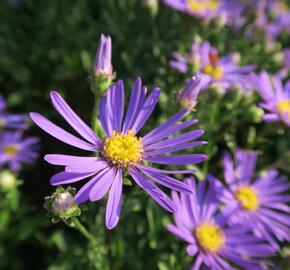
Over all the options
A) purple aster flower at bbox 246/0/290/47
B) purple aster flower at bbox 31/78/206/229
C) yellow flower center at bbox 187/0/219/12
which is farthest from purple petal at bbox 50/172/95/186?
purple aster flower at bbox 246/0/290/47

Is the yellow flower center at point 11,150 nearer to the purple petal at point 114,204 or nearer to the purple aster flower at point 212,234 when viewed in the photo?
the purple aster flower at point 212,234

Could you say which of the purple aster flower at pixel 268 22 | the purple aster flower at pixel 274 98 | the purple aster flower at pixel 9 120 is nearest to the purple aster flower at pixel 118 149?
the purple aster flower at pixel 274 98

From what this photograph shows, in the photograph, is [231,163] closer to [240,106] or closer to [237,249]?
[240,106]

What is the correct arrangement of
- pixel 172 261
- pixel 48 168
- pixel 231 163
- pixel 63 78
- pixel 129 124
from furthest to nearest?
pixel 63 78
pixel 48 168
pixel 231 163
pixel 172 261
pixel 129 124

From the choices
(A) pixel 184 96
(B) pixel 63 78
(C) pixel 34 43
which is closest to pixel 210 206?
(A) pixel 184 96

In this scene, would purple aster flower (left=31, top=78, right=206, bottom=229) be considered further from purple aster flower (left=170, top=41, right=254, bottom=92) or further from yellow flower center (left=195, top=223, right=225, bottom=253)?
purple aster flower (left=170, top=41, right=254, bottom=92)

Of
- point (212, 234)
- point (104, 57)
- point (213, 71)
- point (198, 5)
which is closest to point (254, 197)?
point (212, 234)
